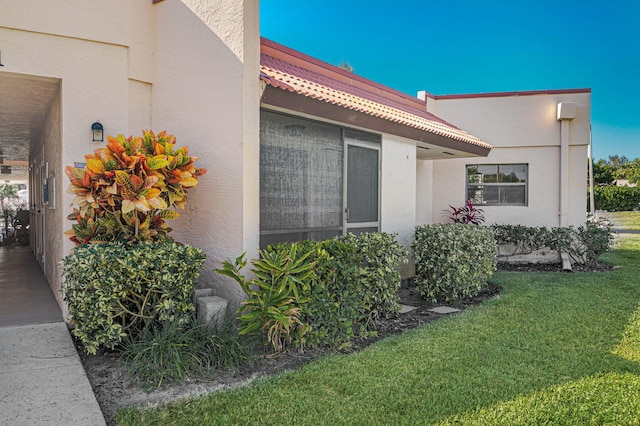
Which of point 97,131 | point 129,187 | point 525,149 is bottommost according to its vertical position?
point 129,187

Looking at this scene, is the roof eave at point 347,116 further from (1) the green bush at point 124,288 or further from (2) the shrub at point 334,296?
(1) the green bush at point 124,288

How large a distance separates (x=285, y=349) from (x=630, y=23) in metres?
26.8

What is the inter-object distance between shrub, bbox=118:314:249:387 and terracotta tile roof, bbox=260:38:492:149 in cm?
292

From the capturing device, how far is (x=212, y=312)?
200 inches

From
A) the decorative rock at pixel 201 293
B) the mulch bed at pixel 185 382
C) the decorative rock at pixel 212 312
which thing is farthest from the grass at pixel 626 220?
the decorative rock at pixel 212 312

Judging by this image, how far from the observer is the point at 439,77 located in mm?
27000

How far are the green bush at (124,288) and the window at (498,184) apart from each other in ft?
32.9

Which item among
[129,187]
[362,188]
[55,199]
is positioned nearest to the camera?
[129,187]

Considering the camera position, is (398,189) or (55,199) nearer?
(55,199)

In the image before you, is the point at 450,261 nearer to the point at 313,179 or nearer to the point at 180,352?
the point at 313,179

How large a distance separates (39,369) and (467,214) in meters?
10.8

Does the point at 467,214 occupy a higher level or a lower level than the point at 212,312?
higher

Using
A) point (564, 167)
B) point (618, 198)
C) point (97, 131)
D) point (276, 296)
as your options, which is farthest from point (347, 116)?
point (618, 198)

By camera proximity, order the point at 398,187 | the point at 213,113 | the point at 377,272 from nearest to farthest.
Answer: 1. the point at 213,113
2. the point at 377,272
3. the point at 398,187
